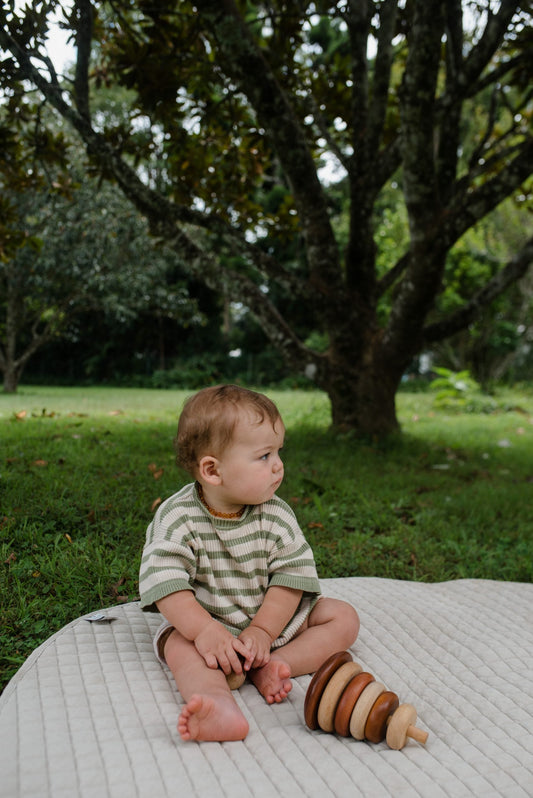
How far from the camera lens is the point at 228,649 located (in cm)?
180

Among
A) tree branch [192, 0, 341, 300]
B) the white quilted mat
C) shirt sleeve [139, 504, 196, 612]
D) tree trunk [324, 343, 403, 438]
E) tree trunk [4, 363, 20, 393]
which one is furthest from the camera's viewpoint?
tree trunk [4, 363, 20, 393]

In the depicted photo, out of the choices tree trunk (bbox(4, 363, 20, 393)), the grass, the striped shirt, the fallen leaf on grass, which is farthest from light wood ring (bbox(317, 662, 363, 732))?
tree trunk (bbox(4, 363, 20, 393))

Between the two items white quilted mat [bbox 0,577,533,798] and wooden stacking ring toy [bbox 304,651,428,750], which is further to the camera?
wooden stacking ring toy [bbox 304,651,428,750]

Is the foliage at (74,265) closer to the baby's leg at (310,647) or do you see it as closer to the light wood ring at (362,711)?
the baby's leg at (310,647)

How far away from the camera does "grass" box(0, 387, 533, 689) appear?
2.66m

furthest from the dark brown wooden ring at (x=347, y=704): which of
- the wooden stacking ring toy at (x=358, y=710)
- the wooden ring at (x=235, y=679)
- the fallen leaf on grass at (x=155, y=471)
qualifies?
the fallen leaf on grass at (x=155, y=471)

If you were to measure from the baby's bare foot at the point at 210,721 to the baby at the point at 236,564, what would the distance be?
0.18m

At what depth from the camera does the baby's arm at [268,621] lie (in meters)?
1.88

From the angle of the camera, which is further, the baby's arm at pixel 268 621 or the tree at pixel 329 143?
the tree at pixel 329 143

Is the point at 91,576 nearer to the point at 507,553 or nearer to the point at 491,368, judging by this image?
the point at 507,553

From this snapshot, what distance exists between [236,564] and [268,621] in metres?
0.21

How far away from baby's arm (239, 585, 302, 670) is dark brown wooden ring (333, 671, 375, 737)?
0.30 metres

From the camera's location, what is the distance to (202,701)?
5.24ft

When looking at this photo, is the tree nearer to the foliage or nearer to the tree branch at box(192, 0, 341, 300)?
the tree branch at box(192, 0, 341, 300)
